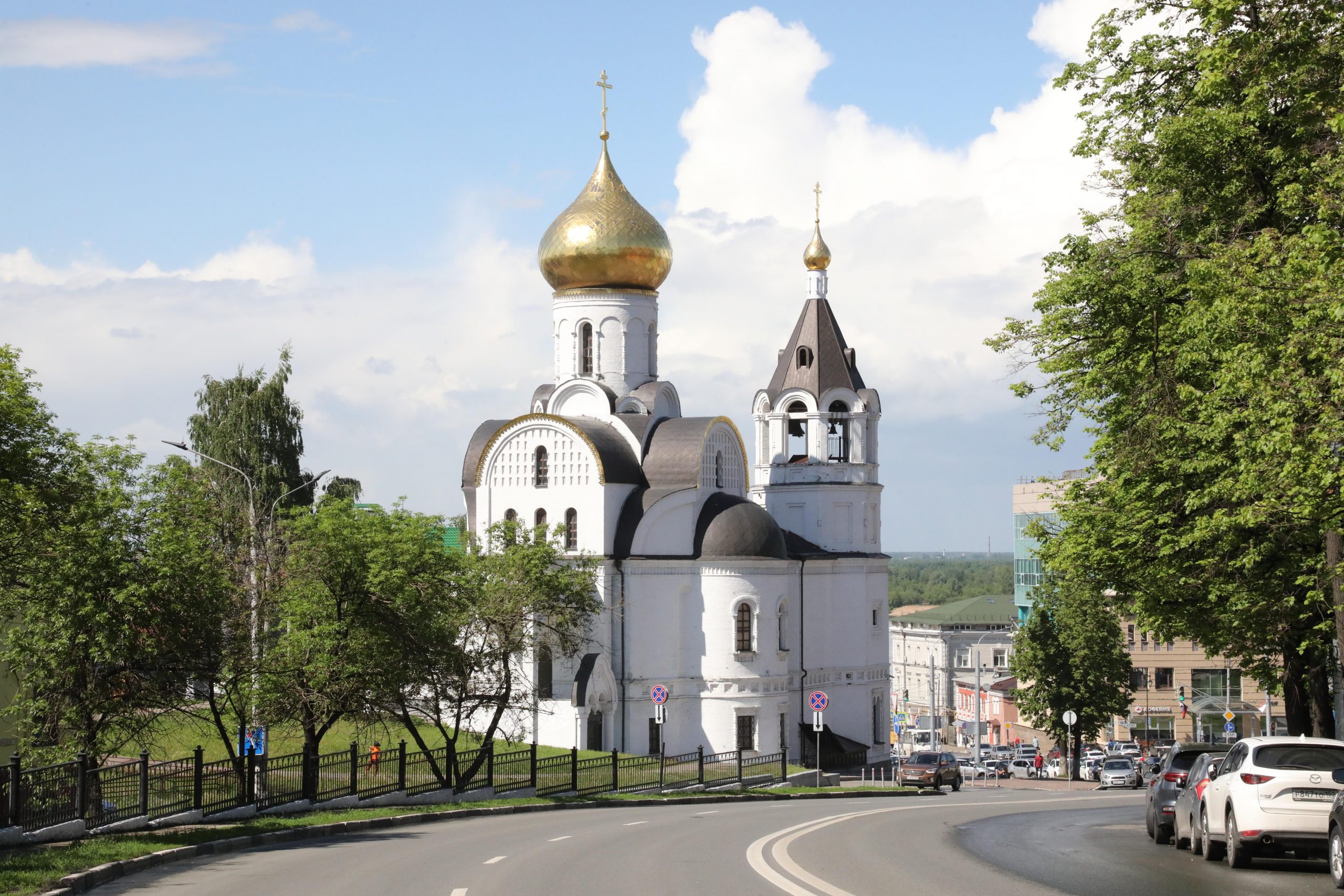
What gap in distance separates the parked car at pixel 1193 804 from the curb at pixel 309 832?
10415mm

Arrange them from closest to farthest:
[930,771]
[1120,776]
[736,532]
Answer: [930,771] → [736,532] → [1120,776]

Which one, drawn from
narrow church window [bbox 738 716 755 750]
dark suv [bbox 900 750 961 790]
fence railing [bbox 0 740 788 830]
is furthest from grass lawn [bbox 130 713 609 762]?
dark suv [bbox 900 750 961 790]

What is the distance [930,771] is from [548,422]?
15481 mm

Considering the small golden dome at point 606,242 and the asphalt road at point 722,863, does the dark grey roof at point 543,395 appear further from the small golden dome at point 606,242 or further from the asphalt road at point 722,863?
the asphalt road at point 722,863

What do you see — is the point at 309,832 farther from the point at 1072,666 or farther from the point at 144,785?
the point at 1072,666

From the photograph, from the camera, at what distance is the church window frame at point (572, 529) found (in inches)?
1893

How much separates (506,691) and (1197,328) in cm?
1991

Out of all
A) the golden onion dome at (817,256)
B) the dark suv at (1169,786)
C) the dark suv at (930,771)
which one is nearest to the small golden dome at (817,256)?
the golden onion dome at (817,256)

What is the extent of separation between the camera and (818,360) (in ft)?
177

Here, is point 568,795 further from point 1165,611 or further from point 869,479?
point 869,479

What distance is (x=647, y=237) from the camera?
51.3 metres

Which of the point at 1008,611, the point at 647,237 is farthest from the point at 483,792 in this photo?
the point at 1008,611

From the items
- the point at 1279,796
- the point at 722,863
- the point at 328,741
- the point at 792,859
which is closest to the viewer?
the point at 1279,796

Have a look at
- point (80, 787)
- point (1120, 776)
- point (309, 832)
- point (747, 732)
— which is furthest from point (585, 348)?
point (80, 787)
